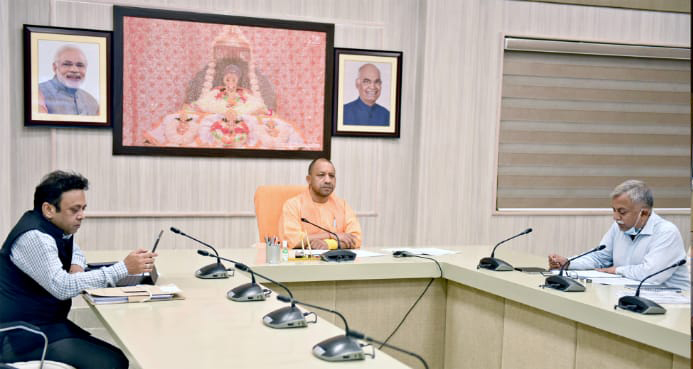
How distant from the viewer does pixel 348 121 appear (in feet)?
20.0

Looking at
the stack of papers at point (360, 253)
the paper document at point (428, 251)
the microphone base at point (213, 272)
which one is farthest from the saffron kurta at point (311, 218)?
the microphone base at point (213, 272)

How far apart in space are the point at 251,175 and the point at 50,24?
182 cm

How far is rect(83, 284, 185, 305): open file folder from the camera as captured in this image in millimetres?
2807

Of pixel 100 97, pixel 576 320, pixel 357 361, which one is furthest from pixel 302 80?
pixel 357 361

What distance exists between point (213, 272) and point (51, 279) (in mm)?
804

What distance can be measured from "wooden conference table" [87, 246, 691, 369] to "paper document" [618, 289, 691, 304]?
0.28 feet

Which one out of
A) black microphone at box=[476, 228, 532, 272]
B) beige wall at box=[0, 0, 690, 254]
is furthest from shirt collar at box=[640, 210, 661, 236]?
beige wall at box=[0, 0, 690, 254]

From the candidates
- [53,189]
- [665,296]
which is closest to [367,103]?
[665,296]

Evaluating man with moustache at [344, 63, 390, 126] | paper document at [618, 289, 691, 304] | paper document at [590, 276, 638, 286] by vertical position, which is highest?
man with moustache at [344, 63, 390, 126]

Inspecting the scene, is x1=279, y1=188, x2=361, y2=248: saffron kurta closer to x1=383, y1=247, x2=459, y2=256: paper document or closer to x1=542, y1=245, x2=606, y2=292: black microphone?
x1=383, y1=247, x2=459, y2=256: paper document

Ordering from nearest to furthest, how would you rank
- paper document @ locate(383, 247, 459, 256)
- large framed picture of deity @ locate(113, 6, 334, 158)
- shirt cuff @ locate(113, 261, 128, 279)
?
shirt cuff @ locate(113, 261, 128, 279)
paper document @ locate(383, 247, 459, 256)
large framed picture of deity @ locate(113, 6, 334, 158)

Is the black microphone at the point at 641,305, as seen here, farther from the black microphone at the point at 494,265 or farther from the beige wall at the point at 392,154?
the beige wall at the point at 392,154

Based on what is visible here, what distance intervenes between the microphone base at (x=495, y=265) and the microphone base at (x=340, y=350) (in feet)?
5.86

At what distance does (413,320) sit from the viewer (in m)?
4.05
